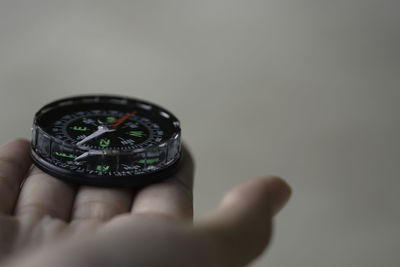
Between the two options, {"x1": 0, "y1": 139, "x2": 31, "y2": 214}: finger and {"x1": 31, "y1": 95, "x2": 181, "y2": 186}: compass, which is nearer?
{"x1": 0, "y1": 139, "x2": 31, "y2": 214}: finger

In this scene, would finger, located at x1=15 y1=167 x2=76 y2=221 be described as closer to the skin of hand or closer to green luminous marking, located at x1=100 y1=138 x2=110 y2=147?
the skin of hand

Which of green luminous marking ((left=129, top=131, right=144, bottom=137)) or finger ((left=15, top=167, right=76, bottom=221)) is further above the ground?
green luminous marking ((left=129, top=131, right=144, bottom=137))

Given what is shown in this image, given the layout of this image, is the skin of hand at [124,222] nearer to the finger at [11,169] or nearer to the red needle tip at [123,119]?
the finger at [11,169]

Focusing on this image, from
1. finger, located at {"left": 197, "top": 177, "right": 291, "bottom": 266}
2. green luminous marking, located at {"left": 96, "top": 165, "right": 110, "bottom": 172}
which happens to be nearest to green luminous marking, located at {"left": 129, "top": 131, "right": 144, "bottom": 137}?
green luminous marking, located at {"left": 96, "top": 165, "right": 110, "bottom": 172}

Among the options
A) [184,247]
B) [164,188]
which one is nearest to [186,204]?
[164,188]

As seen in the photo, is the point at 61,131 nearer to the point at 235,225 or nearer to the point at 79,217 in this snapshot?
the point at 79,217

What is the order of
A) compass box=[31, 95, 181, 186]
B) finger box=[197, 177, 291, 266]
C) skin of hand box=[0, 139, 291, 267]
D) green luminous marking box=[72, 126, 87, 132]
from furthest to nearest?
green luminous marking box=[72, 126, 87, 132]
compass box=[31, 95, 181, 186]
finger box=[197, 177, 291, 266]
skin of hand box=[0, 139, 291, 267]

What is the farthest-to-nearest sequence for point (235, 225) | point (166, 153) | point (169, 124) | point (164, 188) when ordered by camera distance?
point (169, 124)
point (166, 153)
point (164, 188)
point (235, 225)
